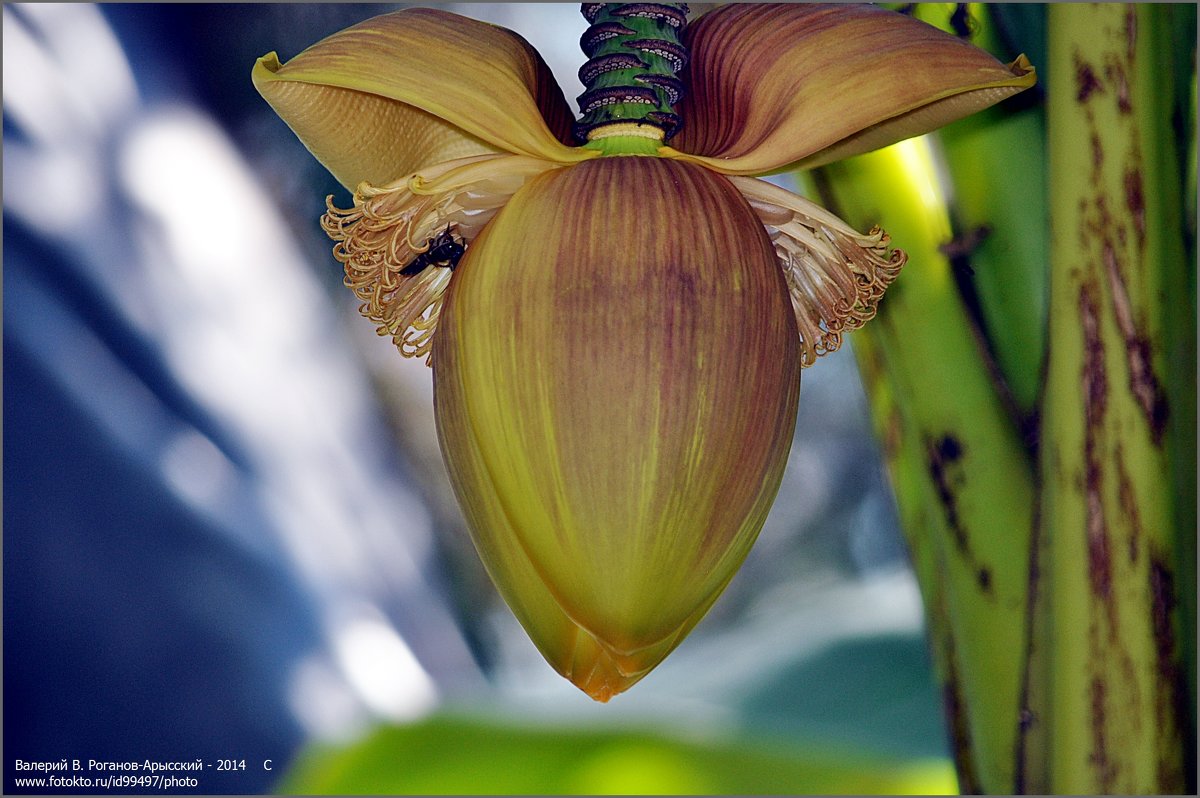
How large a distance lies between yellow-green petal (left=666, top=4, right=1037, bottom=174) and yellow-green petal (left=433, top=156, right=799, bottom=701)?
1.1 inches

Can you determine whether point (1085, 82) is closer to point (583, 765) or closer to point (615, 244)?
point (615, 244)

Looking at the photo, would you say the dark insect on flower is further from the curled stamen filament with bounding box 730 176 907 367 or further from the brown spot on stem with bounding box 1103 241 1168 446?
the brown spot on stem with bounding box 1103 241 1168 446

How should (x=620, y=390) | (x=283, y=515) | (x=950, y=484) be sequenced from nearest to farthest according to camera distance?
(x=620, y=390), (x=950, y=484), (x=283, y=515)

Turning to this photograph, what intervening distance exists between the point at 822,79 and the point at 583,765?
2.02ft

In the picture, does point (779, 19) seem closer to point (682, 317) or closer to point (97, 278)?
point (682, 317)

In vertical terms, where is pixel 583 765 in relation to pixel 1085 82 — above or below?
below

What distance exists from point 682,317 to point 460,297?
0.21 feet

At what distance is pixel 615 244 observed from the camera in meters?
0.26

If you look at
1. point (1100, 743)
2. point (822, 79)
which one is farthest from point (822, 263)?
point (1100, 743)

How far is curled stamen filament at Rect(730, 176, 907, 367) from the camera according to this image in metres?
0.32

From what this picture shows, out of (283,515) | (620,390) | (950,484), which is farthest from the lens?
(283,515)

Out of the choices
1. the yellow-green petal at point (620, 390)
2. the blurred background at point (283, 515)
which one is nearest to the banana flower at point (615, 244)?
the yellow-green petal at point (620, 390)

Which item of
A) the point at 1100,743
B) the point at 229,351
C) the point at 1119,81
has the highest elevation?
the point at 229,351

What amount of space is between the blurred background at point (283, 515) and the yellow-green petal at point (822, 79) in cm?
41
